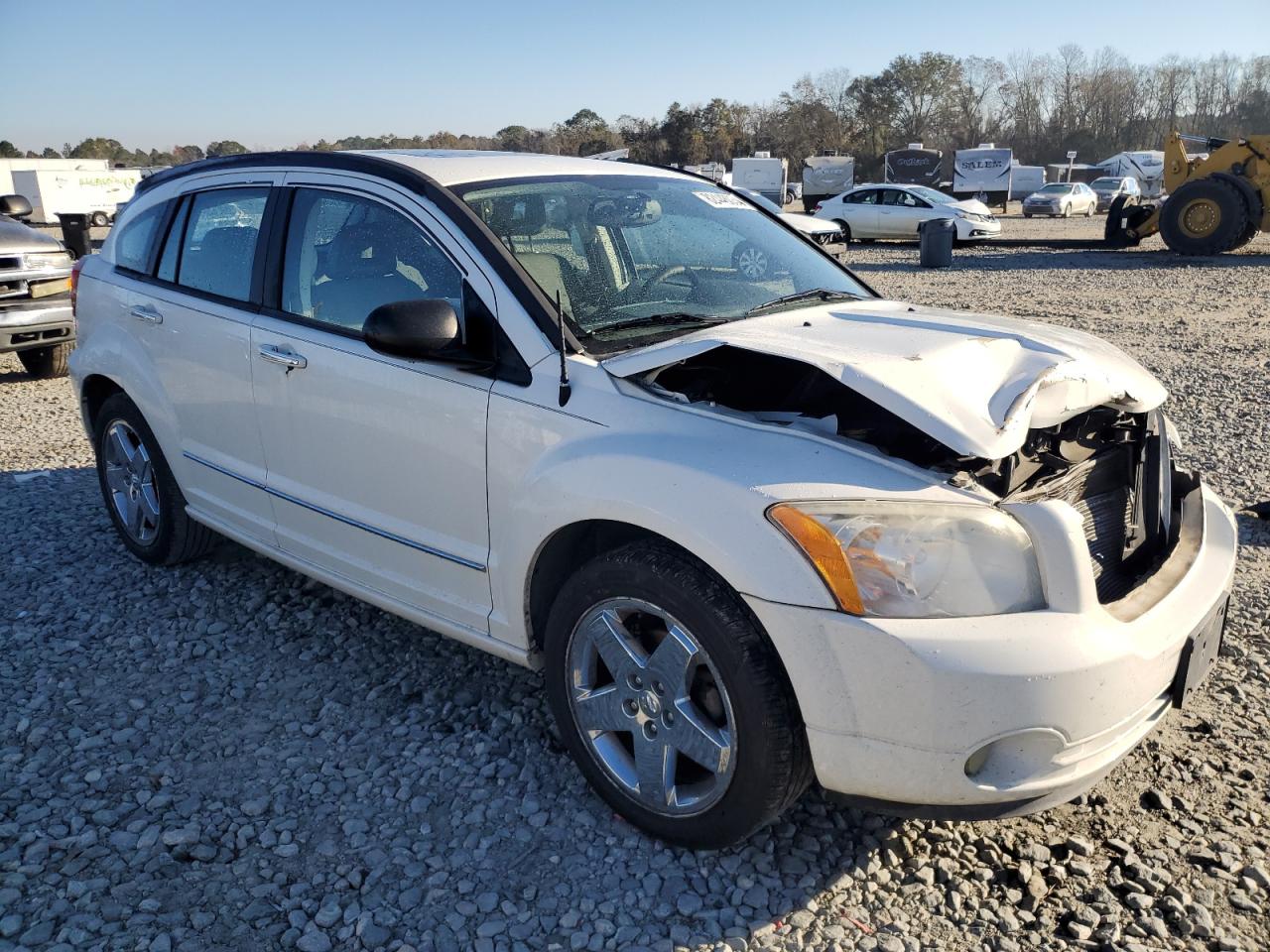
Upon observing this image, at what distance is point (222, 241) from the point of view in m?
3.91

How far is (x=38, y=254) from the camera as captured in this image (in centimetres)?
868

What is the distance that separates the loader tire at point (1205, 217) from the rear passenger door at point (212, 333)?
20.2 m

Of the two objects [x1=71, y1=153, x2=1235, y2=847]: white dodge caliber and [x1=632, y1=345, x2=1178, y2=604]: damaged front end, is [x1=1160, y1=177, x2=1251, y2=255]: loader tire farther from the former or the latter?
[x1=632, y1=345, x2=1178, y2=604]: damaged front end

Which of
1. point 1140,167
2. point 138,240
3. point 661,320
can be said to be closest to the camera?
point 661,320

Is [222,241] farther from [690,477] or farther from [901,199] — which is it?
[901,199]

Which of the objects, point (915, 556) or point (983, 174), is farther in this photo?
point (983, 174)

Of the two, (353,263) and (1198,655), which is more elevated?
(353,263)

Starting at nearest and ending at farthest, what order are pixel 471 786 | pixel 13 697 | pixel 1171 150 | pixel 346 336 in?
pixel 471 786
pixel 346 336
pixel 13 697
pixel 1171 150

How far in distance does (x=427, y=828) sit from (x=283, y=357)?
1.67 m

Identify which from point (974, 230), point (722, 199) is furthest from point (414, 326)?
point (974, 230)

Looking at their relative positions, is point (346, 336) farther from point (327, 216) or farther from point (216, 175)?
point (216, 175)

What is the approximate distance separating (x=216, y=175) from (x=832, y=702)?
11.0 ft

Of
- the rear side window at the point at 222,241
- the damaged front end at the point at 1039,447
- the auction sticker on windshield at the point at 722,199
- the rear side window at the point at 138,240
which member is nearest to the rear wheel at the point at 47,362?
the rear side window at the point at 138,240

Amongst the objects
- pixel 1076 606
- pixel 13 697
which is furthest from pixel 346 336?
pixel 1076 606
